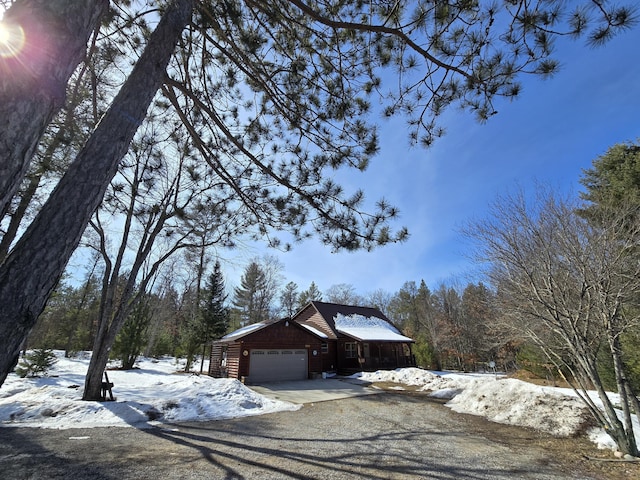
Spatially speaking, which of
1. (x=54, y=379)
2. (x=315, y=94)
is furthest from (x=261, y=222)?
(x=54, y=379)

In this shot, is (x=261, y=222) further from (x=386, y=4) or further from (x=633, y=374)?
(x=633, y=374)

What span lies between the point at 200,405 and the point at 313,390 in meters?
5.32

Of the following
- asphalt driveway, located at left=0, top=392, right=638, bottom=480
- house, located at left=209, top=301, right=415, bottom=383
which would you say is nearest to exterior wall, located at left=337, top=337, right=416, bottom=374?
house, located at left=209, top=301, right=415, bottom=383

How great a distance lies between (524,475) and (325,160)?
5.63 m

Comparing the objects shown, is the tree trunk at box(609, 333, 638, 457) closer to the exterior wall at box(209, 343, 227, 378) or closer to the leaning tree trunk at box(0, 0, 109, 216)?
the leaning tree trunk at box(0, 0, 109, 216)

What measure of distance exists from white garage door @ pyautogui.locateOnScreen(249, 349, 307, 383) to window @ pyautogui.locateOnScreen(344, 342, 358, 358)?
149 inches

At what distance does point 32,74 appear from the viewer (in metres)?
1.24

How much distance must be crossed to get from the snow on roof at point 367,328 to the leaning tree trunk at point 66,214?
57.9ft

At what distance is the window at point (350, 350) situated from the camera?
1888 centimetres

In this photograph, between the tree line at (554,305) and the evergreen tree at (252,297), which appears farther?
the evergreen tree at (252,297)

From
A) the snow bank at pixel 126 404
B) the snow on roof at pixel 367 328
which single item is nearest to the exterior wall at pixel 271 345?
the snow on roof at pixel 367 328

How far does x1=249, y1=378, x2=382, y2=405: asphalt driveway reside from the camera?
35.8 feet

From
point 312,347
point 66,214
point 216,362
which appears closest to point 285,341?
point 312,347

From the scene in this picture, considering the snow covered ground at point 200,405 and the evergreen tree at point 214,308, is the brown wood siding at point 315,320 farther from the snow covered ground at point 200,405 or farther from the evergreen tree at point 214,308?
the snow covered ground at point 200,405
